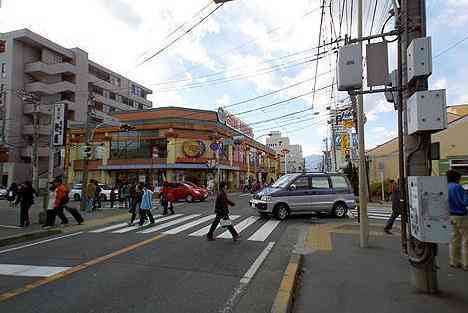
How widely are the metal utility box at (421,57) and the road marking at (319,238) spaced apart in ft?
16.1

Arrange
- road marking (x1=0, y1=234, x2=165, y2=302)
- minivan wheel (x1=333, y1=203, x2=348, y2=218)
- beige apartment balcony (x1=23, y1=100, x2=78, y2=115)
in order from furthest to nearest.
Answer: beige apartment balcony (x1=23, y1=100, x2=78, y2=115)
minivan wheel (x1=333, y1=203, x2=348, y2=218)
road marking (x1=0, y1=234, x2=165, y2=302)

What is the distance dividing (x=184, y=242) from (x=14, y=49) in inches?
1965

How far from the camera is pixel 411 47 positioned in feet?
16.1

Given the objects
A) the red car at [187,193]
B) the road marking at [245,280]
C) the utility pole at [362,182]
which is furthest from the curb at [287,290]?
the red car at [187,193]

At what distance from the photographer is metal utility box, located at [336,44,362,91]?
5541 mm

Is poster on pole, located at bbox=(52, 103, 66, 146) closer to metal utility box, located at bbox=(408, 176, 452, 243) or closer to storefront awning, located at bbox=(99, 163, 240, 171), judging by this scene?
metal utility box, located at bbox=(408, 176, 452, 243)

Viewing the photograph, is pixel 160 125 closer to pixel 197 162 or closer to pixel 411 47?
pixel 197 162

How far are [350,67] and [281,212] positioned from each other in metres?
9.68

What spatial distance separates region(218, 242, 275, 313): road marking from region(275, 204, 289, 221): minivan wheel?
5.44 metres

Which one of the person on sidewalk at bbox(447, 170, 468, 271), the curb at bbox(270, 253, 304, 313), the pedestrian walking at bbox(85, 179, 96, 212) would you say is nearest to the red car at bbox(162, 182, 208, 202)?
the pedestrian walking at bbox(85, 179, 96, 212)

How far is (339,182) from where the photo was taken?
50.7 feet

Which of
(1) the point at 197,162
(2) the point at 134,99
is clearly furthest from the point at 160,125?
(2) the point at 134,99

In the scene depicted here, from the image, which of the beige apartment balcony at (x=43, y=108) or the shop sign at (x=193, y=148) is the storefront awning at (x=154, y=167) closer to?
the shop sign at (x=193, y=148)

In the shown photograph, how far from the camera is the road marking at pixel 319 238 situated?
8.81 m
